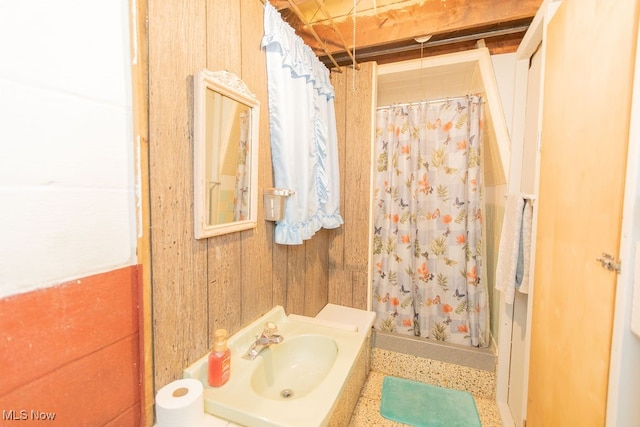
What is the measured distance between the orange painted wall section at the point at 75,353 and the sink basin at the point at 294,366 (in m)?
0.48

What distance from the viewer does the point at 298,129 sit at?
147 centimetres

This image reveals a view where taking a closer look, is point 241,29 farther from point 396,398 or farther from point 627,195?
point 396,398

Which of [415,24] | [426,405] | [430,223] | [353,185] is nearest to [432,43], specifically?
[415,24]

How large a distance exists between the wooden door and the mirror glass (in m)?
1.17

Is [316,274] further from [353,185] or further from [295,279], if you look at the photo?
[353,185]

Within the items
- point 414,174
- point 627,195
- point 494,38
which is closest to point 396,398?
point 414,174

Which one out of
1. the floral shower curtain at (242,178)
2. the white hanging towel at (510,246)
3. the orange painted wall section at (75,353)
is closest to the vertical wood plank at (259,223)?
the floral shower curtain at (242,178)

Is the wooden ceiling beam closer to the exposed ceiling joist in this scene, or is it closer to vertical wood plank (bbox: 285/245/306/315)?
the exposed ceiling joist

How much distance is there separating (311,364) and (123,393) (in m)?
0.79

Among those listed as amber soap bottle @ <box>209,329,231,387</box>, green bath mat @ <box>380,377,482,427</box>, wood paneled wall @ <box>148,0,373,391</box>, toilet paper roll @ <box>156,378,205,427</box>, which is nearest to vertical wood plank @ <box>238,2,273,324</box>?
wood paneled wall @ <box>148,0,373,391</box>

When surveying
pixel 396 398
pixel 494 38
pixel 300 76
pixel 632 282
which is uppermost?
pixel 494 38

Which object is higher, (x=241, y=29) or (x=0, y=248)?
(x=241, y=29)

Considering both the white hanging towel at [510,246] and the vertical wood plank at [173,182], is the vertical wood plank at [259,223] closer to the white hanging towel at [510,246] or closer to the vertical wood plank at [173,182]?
the vertical wood plank at [173,182]

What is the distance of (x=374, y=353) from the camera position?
6.99 ft
